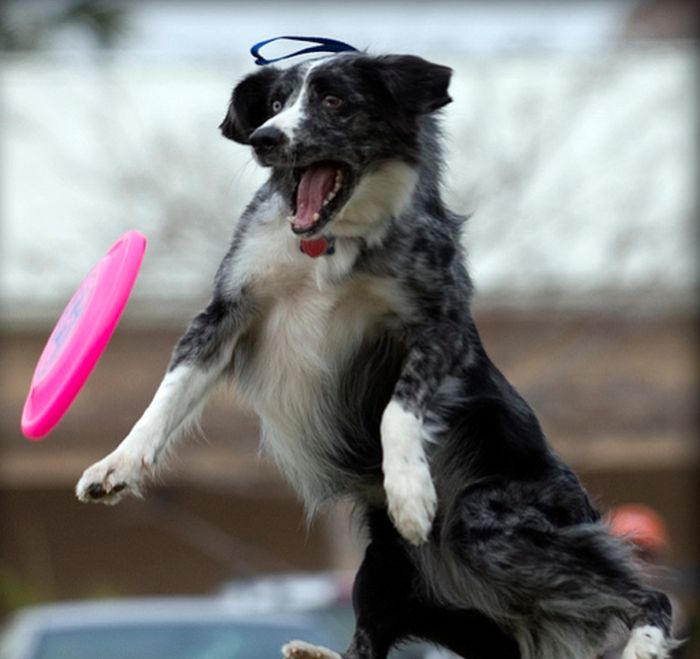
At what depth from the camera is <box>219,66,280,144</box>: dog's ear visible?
248 inches

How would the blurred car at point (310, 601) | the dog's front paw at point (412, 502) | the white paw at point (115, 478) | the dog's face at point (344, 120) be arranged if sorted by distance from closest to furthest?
the dog's front paw at point (412, 502), the white paw at point (115, 478), the dog's face at point (344, 120), the blurred car at point (310, 601)

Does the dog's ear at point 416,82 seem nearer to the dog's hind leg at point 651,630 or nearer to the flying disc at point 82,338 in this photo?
the flying disc at point 82,338

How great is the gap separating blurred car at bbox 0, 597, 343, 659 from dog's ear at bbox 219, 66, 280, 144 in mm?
4334

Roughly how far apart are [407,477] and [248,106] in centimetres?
138

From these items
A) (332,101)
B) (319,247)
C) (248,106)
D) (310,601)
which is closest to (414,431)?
(319,247)

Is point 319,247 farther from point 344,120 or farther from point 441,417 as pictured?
point 441,417

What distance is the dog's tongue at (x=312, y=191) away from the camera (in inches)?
237

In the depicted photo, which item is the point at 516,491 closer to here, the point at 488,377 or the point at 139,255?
the point at 488,377

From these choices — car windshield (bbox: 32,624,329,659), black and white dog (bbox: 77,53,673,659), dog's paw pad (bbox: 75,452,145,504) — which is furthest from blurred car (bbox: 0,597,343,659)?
dog's paw pad (bbox: 75,452,145,504)

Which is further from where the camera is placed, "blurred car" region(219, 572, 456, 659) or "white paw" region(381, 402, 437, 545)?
"blurred car" region(219, 572, 456, 659)

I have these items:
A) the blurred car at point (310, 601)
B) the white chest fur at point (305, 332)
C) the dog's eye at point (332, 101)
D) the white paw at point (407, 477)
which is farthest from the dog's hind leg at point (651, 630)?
the blurred car at point (310, 601)

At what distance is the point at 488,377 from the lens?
6.41 m

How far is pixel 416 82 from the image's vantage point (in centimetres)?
608

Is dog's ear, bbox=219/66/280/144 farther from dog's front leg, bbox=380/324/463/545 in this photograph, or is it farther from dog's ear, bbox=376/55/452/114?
dog's front leg, bbox=380/324/463/545
